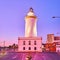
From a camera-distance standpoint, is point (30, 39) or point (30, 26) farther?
point (30, 26)

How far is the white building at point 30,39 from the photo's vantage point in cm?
2642

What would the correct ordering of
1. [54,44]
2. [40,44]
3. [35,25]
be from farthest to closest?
[35,25]
[40,44]
[54,44]

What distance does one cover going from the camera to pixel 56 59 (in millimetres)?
16953

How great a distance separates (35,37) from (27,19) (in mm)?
3392

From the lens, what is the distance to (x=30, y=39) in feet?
89.7

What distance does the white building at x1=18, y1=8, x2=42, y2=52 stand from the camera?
26.4m

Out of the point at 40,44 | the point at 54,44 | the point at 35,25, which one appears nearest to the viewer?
the point at 54,44

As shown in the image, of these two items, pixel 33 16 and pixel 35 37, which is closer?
pixel 35 37

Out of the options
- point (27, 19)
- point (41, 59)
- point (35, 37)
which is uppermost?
point (27, 19)

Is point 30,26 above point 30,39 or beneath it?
above

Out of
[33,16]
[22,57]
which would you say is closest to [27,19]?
[33,16]

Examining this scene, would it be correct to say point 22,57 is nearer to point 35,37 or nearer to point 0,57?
point 0,57

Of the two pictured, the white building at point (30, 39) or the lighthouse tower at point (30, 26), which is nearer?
the white building at point (30, 39)

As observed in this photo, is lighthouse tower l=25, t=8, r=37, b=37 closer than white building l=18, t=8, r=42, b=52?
No
